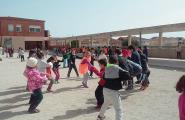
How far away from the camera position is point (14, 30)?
7888 cm

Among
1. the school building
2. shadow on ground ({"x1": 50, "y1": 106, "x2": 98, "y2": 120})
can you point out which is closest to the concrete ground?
shadow on ground ({"x1": 50, "y1": 106, "x2": 98, "y2": 120})

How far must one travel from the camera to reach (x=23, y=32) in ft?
264

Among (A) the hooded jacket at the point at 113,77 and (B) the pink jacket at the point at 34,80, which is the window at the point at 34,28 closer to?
(B) the pink jacket at the point at 34,80

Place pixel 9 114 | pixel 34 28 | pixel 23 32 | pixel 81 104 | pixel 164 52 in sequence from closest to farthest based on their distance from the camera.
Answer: pixel 9 114 < pixel 81 104 < pixel 164 52 < pixel 23 32 < pixel 34 28

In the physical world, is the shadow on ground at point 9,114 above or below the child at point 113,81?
below

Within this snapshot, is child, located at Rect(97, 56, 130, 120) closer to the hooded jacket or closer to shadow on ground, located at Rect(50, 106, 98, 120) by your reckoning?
the hooded jacket

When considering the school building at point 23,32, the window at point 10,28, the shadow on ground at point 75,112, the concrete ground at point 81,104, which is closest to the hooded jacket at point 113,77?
the concrete ground at point 81,104

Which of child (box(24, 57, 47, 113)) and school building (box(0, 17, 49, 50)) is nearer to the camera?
child (box(24, 57, 47, 113))

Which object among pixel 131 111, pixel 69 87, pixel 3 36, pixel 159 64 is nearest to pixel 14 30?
pixel 3 36

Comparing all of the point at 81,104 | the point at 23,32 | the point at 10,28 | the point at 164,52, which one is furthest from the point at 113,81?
the point at 23,32

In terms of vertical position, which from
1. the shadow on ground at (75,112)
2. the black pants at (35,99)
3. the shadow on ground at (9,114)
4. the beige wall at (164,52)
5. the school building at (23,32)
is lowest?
the shadow on ground at (9,114)

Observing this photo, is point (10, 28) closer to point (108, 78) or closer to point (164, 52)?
point (164, 52)

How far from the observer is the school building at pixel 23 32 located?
76.9 metres

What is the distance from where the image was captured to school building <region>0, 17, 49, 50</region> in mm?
76875
